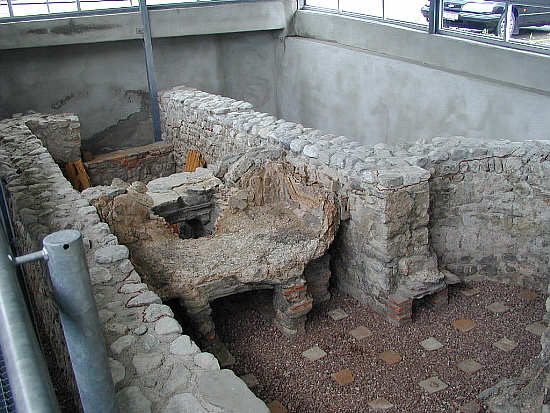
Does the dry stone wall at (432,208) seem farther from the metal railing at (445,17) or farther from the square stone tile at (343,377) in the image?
the metal railing at (445,17)

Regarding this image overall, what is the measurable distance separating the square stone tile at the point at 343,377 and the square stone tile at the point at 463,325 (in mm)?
1154

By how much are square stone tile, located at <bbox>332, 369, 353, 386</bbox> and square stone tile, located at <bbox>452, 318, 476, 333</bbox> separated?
115 cm

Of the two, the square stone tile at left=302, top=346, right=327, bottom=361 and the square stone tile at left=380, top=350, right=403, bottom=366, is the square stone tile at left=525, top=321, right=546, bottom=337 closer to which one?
the square stone tile at left=380, top=350, right=403, bottom=366

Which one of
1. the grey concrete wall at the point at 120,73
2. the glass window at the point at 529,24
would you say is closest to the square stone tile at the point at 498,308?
the glass window at the point at 529,24

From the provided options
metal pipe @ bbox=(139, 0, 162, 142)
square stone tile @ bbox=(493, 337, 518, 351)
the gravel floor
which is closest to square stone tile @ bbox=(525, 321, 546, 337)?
the gravel floor

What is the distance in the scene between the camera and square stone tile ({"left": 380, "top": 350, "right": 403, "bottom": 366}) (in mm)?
4457

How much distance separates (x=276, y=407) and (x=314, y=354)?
0.69m

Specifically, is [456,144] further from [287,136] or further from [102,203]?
[102,203]

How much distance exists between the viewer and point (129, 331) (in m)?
3.02

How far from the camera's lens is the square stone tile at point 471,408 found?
3883 mm

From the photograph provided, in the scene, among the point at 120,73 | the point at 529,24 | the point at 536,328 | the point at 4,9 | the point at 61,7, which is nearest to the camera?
the point at 536,328

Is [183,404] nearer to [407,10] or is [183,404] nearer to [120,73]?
[407,10]

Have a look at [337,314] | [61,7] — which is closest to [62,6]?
[61,7]

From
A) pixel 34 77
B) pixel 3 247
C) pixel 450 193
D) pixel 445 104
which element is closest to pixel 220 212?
pixel 450 193
